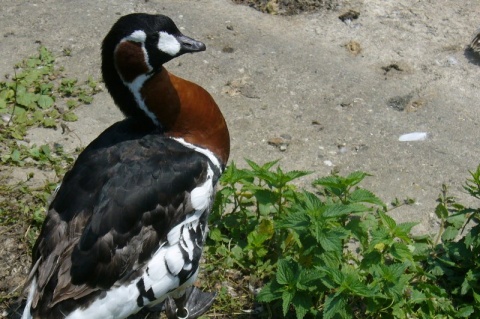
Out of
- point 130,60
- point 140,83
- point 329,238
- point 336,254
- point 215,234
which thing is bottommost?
point 215,234

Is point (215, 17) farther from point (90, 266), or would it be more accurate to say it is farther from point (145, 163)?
point (90, 266)

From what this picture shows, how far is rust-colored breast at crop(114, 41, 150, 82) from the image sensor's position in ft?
10.9

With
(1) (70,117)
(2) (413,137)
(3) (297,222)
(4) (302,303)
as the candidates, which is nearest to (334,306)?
(4) (302,303)

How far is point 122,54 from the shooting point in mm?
3346

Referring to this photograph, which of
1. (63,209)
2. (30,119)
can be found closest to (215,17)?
(30,119)

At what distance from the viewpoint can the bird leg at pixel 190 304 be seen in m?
3.77

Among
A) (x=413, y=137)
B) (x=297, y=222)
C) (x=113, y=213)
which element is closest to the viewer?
(x=113, y=213)

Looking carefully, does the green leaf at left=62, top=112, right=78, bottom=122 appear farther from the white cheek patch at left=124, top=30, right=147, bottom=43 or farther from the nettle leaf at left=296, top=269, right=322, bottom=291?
the nettle leaf at left=296, top=269, right=322, bottom=291

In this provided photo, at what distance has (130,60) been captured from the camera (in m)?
3.36

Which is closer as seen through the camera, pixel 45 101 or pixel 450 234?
pixel 450 234

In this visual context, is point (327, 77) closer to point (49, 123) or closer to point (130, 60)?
point (49, 123)

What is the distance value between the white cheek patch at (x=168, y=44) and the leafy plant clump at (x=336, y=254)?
78cm

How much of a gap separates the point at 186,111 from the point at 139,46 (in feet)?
1.40

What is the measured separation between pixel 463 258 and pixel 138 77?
1824mm
